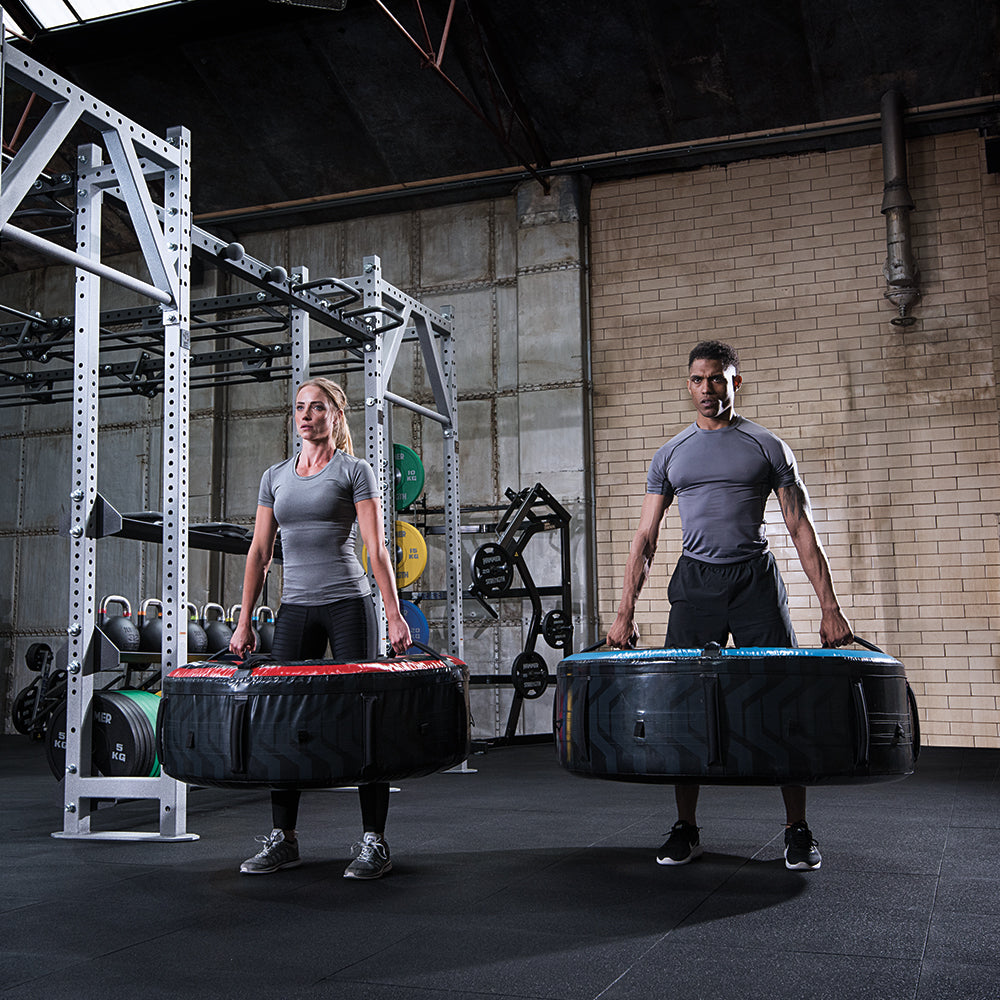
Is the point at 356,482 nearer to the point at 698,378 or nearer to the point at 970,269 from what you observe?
the point at 698,378

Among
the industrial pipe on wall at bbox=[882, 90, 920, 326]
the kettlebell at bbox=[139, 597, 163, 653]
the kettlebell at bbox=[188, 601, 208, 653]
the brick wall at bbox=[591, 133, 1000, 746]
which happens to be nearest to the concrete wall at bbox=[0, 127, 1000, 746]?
the brick wall at bbox=[591, 133, 1000, 746]

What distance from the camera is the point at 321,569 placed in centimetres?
306

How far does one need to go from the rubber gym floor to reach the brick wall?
11.7 feet

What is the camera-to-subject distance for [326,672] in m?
2.66

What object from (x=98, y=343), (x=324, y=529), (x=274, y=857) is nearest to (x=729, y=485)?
(x=324, y=529)

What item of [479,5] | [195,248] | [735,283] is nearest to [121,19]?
[479,5]

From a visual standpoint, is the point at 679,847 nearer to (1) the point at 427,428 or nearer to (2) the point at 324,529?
(2) the point at 324,529

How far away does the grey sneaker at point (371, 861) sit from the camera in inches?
113

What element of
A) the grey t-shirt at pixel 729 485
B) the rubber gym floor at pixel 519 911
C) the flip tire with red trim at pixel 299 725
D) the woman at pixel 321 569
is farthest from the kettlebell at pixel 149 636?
the grey t-shirt at pixel 729 485

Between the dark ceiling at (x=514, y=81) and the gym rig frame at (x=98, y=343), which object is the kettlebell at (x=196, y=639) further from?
the dark ceiling at (x=514, y=81)

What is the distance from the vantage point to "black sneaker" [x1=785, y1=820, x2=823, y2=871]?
2959 millimetres

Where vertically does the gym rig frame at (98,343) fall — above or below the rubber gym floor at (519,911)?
above

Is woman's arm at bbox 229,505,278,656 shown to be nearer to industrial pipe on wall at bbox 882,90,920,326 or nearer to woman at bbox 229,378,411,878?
woman at bbox 229,378,411,878

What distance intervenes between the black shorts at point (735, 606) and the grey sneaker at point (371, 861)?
0.98 metres
